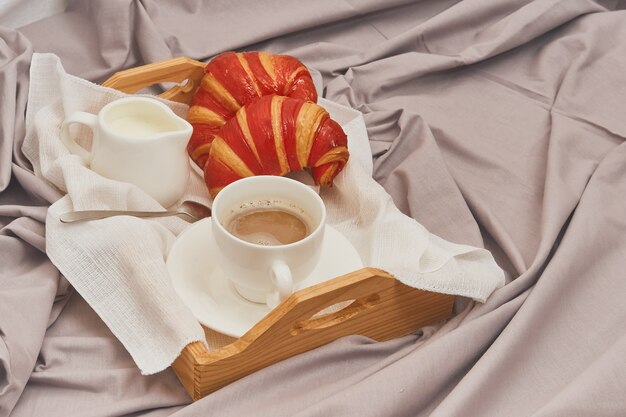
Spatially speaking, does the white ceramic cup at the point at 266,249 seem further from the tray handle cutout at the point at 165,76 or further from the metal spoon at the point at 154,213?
the tray handle cutout at the point at 165,76

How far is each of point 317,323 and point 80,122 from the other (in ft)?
0.89

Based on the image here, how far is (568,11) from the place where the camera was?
108 cm

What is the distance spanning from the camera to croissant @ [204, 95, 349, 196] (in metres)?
0.76

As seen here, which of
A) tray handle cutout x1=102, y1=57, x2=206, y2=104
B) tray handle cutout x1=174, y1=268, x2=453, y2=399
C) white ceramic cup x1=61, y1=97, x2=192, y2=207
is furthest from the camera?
→ tray handle cutout x1=102, y1=57, x2=206, y2=104

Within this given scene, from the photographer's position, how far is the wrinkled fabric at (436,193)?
656 millimetres

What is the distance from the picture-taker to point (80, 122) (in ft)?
2.50

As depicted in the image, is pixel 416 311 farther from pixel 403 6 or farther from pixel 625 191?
pixel 403 6

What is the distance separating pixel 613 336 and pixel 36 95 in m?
0.57

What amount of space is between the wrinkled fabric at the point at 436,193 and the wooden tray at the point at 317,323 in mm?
11

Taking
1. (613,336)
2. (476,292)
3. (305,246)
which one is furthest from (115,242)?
(613,336)

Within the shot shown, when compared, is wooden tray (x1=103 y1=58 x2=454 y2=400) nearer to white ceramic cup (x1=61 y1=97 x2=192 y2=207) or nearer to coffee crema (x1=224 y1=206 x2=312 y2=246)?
coffee crema (x1=224 y1=206 x2=312 y2=246)

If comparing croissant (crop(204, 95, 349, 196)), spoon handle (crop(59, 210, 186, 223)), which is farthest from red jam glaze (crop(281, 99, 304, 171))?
spoon handle (crop(59, 210, 186, 223))

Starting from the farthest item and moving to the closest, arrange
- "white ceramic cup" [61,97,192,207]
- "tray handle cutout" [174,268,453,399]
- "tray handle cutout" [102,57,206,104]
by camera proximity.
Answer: "tray handle cutout" [102,57,206,104] → "white ceramic cup" [61,97,192,207] → "tray handle cutout" [174,268,453,399]

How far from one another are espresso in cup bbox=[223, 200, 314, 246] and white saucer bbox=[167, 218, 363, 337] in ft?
0.09
